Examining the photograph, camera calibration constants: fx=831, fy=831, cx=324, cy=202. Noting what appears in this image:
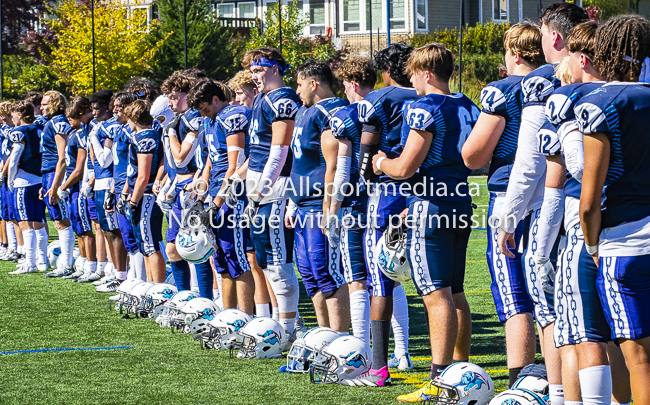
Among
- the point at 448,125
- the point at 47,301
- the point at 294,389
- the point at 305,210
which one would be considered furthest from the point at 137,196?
the point at 448,125

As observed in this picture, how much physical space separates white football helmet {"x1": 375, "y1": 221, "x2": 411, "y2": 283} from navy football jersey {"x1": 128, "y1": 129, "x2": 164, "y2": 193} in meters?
3.67

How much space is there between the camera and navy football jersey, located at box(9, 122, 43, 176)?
10.7 m

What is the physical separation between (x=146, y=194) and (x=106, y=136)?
4.55 feet

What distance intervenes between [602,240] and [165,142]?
495 cm

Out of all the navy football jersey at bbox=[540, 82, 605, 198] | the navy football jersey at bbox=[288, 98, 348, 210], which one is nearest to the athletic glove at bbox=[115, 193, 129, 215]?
the navy football jersey at bbox=[288, 98, 348, 210]

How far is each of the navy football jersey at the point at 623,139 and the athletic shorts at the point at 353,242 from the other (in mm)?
2377

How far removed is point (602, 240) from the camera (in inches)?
123

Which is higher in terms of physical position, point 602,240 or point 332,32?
point 332,32

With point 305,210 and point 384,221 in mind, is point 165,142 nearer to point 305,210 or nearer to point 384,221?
point 305,210

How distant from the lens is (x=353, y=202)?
536 centimetres

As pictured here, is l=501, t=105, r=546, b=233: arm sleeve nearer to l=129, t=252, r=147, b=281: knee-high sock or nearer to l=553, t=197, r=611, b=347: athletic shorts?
l=553, t=197, r=611, b=347: athletic shorts

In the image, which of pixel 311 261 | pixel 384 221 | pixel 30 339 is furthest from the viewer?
pixel 30 339

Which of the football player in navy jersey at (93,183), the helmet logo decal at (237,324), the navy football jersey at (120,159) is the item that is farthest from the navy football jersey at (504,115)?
the football player in navy jersey at (93,183)

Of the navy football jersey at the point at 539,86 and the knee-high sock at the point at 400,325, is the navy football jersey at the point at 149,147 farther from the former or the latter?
the navy football jersey at the point at 539,86
